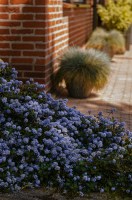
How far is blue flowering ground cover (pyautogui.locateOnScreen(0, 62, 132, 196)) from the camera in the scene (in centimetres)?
372

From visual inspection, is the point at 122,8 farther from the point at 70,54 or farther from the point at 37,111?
the point at 37,111

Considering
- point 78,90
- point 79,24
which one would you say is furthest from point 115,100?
point 79,24

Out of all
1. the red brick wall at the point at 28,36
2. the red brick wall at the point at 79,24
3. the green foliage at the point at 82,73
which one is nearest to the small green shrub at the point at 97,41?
the red brick wall at the point at 79,24

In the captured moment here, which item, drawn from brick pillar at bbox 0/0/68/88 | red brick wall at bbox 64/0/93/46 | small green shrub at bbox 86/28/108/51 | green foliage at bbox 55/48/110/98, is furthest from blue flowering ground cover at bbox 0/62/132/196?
small green shrub at bbox 86/28/108/51

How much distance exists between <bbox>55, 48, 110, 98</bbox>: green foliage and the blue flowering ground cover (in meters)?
2.65

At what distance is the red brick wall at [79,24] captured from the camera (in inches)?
383

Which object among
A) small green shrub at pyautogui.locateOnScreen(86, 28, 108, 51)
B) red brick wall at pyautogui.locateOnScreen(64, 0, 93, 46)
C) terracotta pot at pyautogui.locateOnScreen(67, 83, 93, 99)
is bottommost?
terracotta pot at pyautogui.locateOnScreen(67, 83, 93, 99)

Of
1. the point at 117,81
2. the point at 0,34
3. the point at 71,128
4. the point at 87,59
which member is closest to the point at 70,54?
the point at 87,59

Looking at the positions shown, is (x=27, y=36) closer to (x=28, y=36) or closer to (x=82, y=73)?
(x=28, y=36)

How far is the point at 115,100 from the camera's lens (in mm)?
7082

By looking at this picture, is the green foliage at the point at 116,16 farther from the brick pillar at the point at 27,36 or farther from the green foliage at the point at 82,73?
the brick pillar at the point at 27,36

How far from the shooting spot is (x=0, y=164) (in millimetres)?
3738

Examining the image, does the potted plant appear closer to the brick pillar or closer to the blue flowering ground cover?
the brick pillar

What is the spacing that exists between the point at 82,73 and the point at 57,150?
10.4ft
